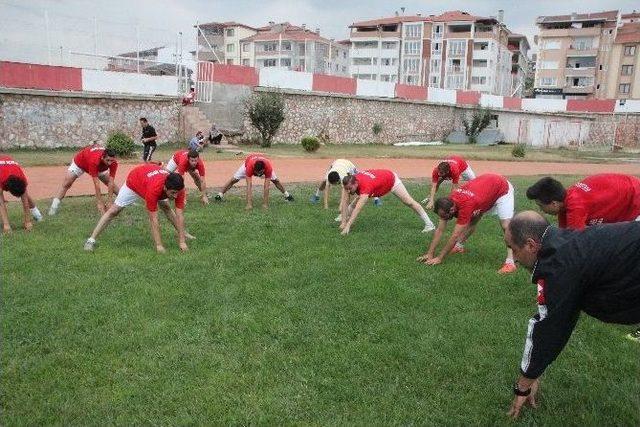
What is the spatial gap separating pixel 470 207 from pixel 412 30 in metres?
85.4

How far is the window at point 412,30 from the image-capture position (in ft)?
281

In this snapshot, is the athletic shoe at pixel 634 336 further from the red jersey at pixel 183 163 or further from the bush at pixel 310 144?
the bush at pixel 310 144

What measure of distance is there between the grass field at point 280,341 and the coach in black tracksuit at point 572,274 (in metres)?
1.02

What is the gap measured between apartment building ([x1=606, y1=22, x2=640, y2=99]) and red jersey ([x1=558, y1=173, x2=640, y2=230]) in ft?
274

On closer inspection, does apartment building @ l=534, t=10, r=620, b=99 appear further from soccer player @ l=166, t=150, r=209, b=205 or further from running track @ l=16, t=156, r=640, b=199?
soccer player @ l=166, t=150, r=209, b=205

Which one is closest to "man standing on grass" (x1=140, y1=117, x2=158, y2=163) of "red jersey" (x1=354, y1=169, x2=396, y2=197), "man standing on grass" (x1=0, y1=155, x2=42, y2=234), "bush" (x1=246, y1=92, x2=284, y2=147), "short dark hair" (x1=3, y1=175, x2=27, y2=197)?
"man standing on grass" (x1=0, y1=155, x2=42, y2=234)

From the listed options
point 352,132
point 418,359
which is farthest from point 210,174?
point 352,132

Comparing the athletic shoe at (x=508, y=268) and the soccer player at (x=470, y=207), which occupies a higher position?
the soccer player at (x=470, y=207)

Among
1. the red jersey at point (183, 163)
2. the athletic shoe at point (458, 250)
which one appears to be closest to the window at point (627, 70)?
the red jersey at point (183, 163)

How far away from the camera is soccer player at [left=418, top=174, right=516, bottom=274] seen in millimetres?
7270

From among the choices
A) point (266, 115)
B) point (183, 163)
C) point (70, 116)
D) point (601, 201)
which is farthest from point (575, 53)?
point (601, 201)

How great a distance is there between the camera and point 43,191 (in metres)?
13.4

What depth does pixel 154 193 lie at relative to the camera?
7.88 metres

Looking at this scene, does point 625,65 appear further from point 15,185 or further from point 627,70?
point 15,185
